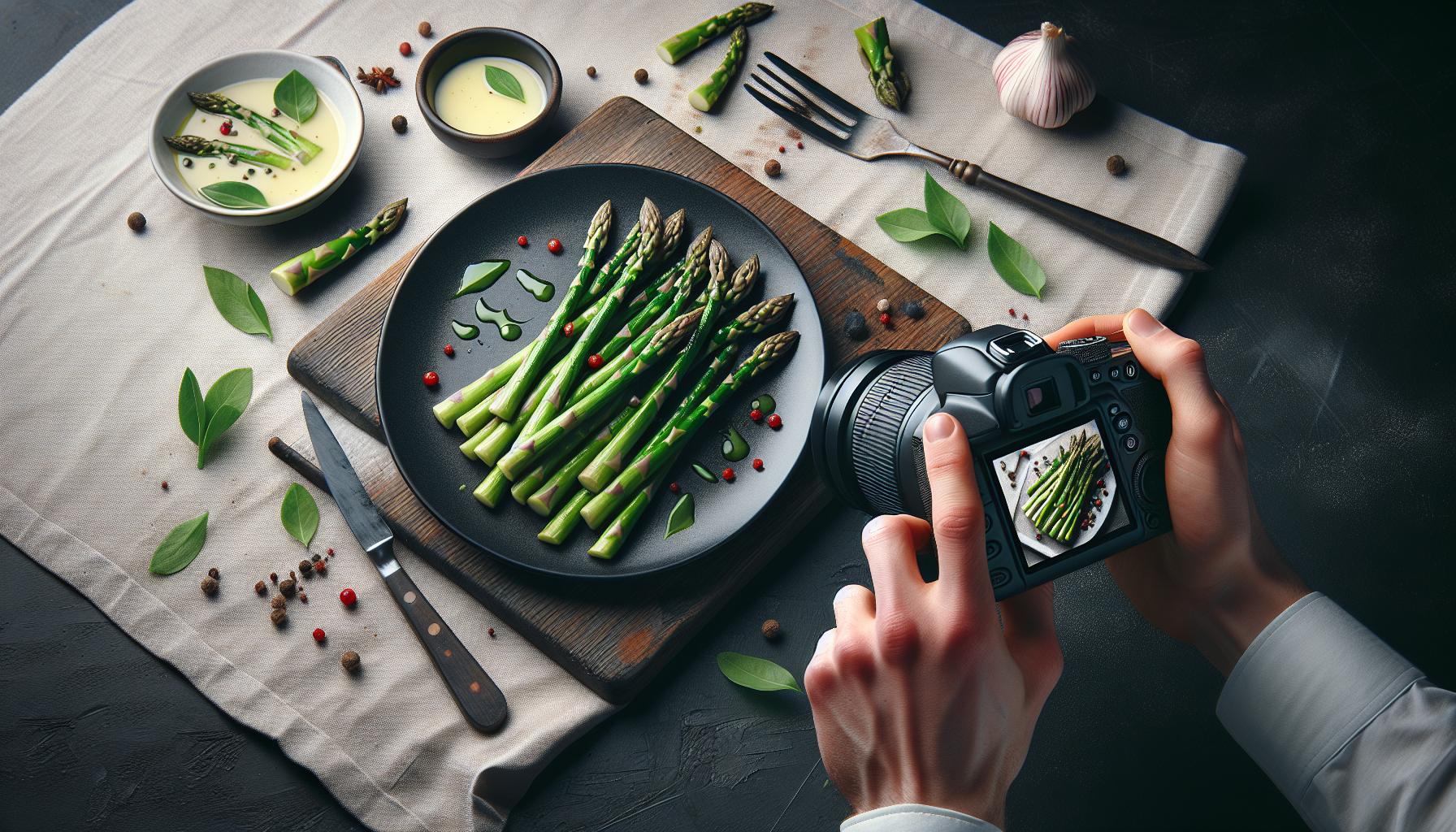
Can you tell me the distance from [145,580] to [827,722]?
147cm

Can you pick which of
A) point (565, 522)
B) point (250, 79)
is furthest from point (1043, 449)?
point (250, 79)

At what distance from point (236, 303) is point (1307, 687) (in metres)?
2.30

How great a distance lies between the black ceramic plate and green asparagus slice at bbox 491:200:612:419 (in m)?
0.04

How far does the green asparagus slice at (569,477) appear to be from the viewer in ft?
5.70

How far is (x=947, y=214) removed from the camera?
2.04m

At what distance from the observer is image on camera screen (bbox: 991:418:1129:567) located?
119cm

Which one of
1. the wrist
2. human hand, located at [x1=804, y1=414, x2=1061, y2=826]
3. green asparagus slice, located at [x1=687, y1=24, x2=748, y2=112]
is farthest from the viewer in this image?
green asparagus slice, located at [x1=687, y1=24, x2=748, y2=112]

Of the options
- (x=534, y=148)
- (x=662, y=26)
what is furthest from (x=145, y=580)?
(x=662, y=26)

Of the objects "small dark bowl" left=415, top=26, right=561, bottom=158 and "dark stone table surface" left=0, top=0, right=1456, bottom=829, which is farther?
"small dark bowl" left=415, top=26, right=561, bottom=158

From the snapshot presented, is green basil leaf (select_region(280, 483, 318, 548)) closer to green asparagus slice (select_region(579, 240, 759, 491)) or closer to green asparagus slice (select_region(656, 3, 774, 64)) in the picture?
green asparagus slice (select_region(579, 240, 759, 491))

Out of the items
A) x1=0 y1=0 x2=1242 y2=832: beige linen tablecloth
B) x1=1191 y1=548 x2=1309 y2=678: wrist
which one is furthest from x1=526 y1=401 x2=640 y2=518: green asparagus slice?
x1=1191 y1=548 x2=1309 y2=678: wrist

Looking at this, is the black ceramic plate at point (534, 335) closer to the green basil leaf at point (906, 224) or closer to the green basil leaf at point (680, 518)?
the green basil leaf at point (680, 518)

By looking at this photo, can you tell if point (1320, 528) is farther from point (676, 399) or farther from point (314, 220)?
point (314, 220)

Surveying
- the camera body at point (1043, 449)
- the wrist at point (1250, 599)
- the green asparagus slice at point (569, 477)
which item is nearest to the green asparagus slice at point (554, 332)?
the green asparagus slice at point (569, 477)
